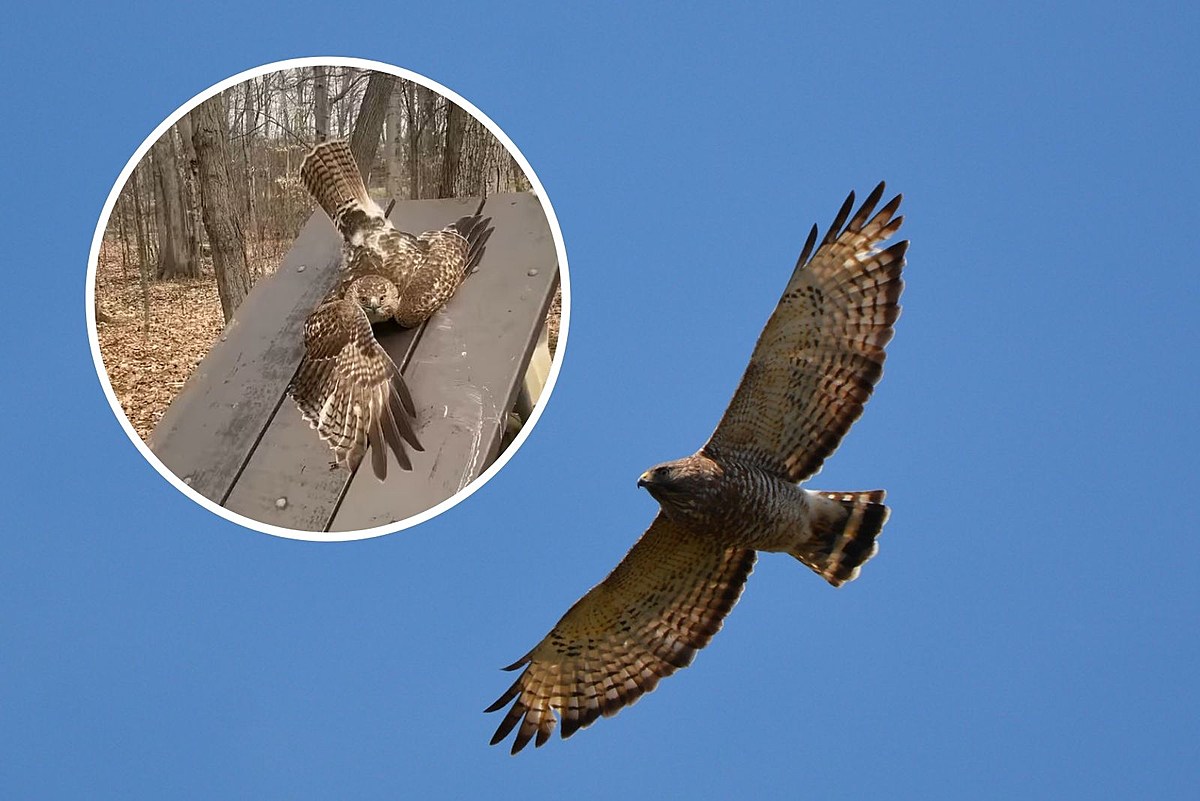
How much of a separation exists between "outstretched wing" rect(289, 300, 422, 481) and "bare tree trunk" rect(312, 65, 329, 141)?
931 mm

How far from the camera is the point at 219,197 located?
802 cm

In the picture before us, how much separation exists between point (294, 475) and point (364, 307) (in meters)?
0.84

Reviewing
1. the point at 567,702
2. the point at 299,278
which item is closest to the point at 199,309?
the point at 299,278

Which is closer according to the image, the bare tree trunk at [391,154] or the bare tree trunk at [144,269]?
the bare tree trunk at [144,269]

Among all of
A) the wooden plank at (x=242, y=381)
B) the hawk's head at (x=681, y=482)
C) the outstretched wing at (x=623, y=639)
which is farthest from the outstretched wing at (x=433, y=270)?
the outstretched wing at (x=623, y=639)

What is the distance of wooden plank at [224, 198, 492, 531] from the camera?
7.73m

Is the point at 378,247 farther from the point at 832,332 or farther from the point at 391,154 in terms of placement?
the point at 832,332

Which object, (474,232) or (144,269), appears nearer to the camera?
(144,269)

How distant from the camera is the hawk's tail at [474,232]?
8016 mm

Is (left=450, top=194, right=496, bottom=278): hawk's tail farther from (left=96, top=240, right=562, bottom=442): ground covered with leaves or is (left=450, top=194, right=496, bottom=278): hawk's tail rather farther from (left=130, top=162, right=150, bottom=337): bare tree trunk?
(left=130, top=162, right=150, bottom=337): bare tree trunk

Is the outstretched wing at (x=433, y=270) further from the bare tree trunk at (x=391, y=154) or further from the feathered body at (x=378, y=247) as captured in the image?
the bare tree trunk at (x=391, y=154)

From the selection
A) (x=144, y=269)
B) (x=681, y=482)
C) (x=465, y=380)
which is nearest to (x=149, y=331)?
(x=144, y=269)

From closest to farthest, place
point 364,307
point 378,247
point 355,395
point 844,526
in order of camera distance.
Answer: point 355,395 → point 364,307 → point 378,247 → point 844,526

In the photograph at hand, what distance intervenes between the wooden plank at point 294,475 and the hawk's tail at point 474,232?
0.43m
